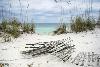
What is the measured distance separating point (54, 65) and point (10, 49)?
269 cm

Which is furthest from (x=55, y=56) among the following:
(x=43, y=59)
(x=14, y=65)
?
(x=14, y=65)

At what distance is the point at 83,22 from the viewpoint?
12.8 m

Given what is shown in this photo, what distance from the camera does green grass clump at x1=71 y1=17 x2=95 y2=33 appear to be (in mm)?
12637

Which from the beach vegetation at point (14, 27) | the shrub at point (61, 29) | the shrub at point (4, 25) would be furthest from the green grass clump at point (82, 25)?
the shrub at point (4, 25)

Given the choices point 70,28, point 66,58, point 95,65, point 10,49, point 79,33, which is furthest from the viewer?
point 70,28

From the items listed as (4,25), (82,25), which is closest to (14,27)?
(4,25)

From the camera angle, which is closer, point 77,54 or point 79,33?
point 77,54

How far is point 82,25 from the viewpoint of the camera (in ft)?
41.7

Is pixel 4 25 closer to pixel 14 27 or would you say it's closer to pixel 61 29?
pixel 14 27

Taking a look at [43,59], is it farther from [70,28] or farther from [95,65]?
[70,28]

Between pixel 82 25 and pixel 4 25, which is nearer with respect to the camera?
pixel 4 25

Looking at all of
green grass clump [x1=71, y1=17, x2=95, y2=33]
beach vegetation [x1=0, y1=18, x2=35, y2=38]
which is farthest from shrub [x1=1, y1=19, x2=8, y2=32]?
green grass clump [x1=71, y1=17, x2=95, y2=33]

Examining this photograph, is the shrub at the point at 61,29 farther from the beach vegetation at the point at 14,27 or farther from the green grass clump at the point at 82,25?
the beach vegetation at the point at 14,27

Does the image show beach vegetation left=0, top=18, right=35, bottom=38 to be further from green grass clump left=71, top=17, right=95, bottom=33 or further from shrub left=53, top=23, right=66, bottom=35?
green grass clump left=71, top=17, right=95, bottom=33
